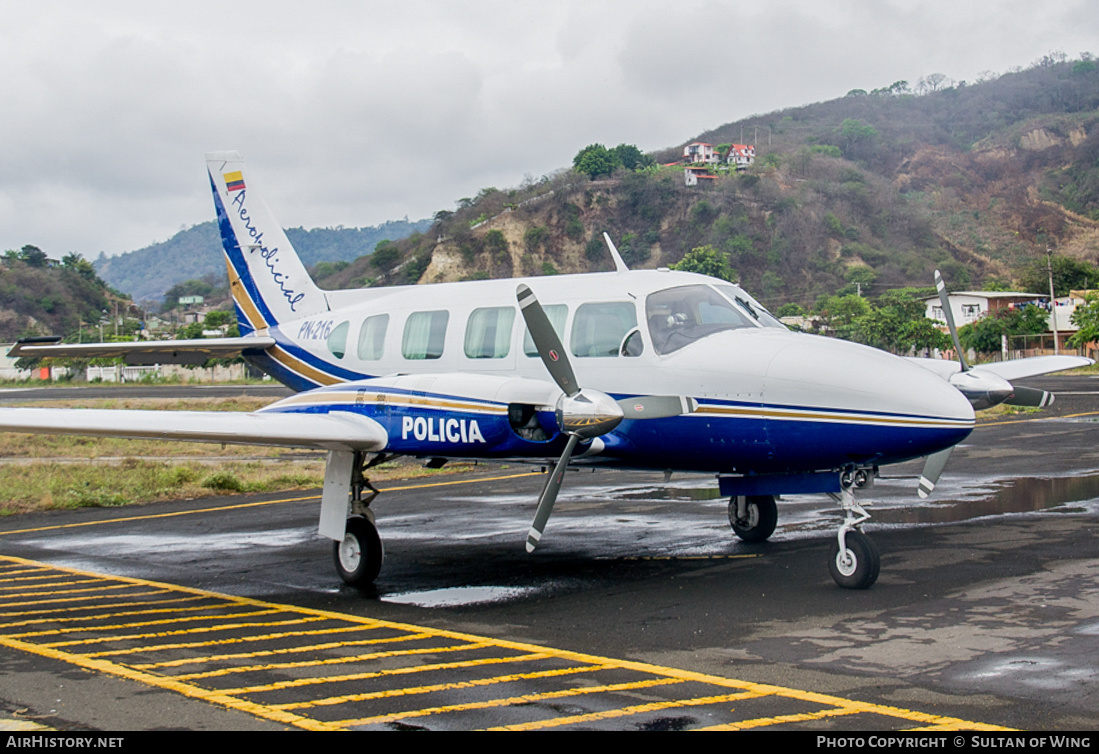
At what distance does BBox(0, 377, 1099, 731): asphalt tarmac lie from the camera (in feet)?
22.0

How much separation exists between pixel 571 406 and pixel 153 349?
7.52 meters

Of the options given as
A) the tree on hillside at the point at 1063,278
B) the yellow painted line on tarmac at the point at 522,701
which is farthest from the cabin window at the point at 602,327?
the tree on hillside at the point at 1063,278

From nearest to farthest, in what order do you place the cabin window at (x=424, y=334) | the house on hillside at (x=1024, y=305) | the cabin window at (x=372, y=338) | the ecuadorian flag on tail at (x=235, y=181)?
the cabin window at (x=424, y=334) → the cabin window at (x=372, y=338) → the ecuadorian flag on tail at (x=235, y=181) → the house on hillside at (x=1024, y=305)

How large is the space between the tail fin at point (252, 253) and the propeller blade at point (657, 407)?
757cm

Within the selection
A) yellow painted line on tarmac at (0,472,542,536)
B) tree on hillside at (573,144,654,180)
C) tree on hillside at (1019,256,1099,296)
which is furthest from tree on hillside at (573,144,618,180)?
yellow painted line on tarmac at (0,472,542,536)

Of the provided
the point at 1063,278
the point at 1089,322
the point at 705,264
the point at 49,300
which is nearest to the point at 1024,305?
the point at 1089,322

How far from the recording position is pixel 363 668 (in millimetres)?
7965

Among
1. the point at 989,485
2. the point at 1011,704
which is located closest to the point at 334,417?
the point at 1011,704

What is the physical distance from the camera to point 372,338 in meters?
13.8

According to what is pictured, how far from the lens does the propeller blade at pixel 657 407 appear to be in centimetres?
1016

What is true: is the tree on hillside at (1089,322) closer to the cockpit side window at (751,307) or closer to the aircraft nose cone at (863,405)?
the cockpit side window at (751,307)

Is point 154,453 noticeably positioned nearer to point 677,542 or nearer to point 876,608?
point 677,542

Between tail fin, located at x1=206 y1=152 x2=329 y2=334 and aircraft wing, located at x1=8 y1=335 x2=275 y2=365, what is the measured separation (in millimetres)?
915

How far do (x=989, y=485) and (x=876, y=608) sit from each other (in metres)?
9.98
